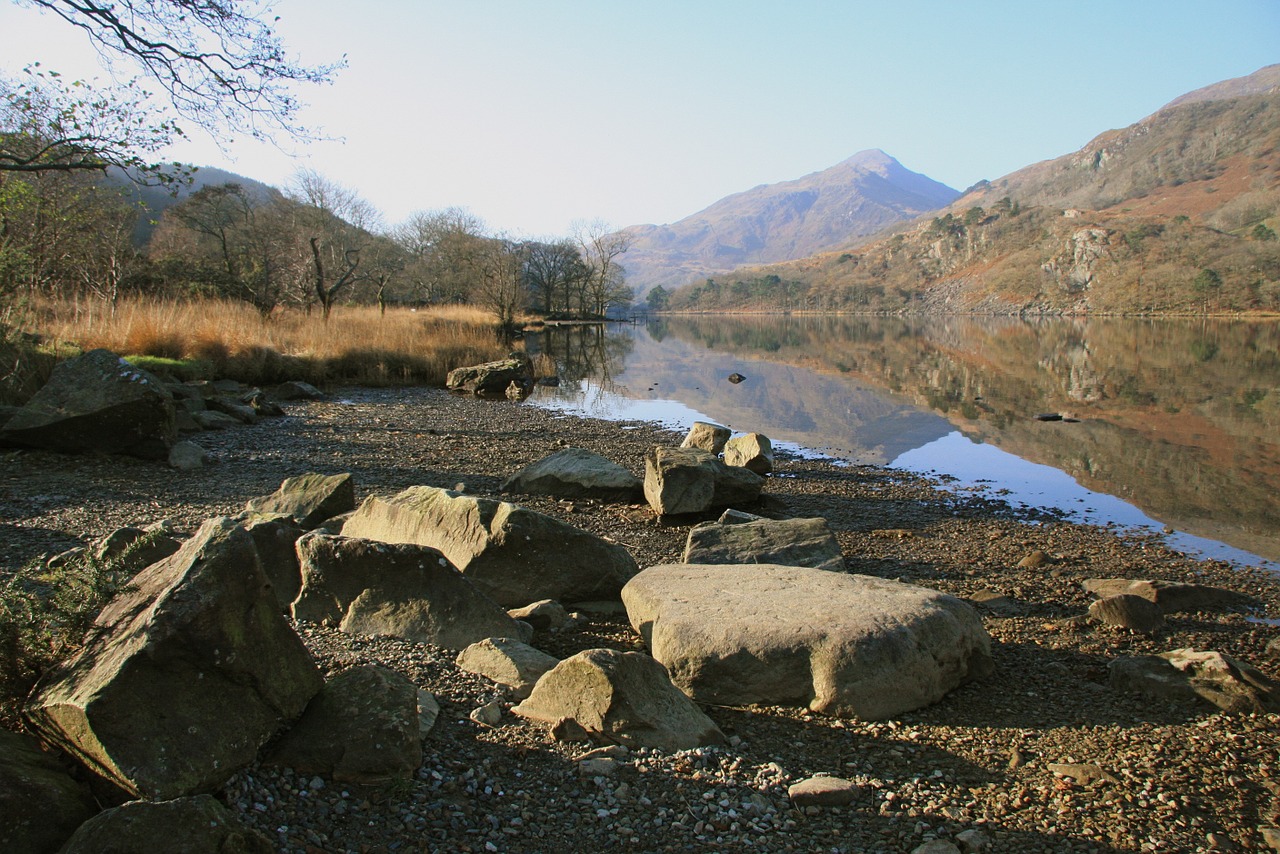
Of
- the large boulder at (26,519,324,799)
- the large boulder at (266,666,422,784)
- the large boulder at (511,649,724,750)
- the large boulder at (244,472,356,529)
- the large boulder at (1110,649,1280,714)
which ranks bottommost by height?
the large boulder at (1110,649,1280,714)

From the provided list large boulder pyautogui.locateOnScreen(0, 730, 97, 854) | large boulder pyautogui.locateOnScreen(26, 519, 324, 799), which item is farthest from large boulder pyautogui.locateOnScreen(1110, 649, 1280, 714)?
large boulder pyautogui.locateOnScreen(0, 730, 97, 854)

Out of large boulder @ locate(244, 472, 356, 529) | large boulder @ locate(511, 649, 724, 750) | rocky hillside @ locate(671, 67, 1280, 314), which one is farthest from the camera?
rocky hillside @ locate(671, 67, 1280, 314)

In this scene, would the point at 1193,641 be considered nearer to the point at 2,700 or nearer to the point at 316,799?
the point at 316,799

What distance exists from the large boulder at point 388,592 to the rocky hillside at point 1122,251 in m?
108

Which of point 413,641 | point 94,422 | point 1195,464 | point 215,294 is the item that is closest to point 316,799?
point 413,641

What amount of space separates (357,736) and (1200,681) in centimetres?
549

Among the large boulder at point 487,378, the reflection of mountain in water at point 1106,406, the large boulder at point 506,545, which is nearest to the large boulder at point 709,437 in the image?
the reflection of mountain in water at point 1106,406

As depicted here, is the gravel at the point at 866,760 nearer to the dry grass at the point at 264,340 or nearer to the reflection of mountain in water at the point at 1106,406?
the reflection of mountain in water at the point at 1106,406

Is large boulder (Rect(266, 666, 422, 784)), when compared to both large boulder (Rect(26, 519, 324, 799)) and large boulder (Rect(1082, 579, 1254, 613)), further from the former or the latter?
large boulder (Rect(1082, 579, 1254, 613))

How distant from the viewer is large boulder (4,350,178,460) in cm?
985

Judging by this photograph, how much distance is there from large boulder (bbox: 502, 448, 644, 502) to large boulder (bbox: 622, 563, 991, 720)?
4.88m

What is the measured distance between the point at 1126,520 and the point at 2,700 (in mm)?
12693

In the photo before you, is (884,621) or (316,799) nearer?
(316,799)

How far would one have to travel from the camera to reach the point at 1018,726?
4.78 m
